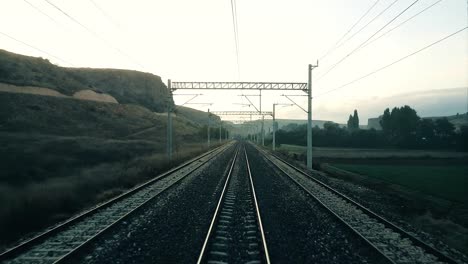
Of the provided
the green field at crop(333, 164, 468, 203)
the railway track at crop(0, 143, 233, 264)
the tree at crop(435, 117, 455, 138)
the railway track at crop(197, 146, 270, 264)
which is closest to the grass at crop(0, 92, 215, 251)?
the railway track at crop(0, 143, 233, 264)

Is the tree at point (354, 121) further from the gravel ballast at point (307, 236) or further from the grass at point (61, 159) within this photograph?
the gravel ballast at point (307, 236)

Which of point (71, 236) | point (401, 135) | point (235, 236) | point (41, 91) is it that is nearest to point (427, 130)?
point (401, 135)

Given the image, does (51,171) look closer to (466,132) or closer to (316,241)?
(316,241)

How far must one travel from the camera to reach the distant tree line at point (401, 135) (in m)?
86.8

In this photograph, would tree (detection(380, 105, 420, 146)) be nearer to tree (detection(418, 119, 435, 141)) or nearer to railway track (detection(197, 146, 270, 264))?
tree (detection(418, 119, 435, 141))

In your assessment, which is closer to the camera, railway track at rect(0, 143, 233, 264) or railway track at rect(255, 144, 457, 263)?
railway track at rect(0, 143, 233, 264)

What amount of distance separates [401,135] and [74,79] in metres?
95.0

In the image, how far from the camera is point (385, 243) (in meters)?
10.5

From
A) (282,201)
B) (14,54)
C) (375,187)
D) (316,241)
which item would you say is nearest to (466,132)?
(375,187)

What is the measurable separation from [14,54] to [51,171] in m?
89.7

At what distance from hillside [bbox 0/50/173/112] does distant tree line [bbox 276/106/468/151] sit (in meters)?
58.7

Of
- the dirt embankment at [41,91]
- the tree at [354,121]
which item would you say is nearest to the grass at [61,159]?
the dirt embankment at [41,91]

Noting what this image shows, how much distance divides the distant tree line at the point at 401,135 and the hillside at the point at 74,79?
58.7 meters

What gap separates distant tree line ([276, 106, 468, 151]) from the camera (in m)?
86.8
